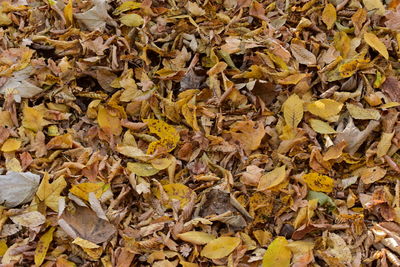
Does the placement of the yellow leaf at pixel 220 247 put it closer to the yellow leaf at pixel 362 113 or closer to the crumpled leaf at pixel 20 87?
the yellow leaf at pixel 362 113

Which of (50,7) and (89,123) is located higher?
(50,7)

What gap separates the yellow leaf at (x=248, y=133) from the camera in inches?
66.2

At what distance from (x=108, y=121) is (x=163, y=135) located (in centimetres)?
21

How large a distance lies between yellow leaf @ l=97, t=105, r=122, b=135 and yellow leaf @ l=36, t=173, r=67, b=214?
0.24 metres

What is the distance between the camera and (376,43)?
73.3 inches

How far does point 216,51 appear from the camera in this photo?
73.4 inches

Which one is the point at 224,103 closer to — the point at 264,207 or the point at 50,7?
the point at 264,207

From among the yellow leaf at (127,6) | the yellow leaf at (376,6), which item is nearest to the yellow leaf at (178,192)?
the yellow leaf at (127,6)

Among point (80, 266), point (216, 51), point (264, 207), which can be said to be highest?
point (216, 51)

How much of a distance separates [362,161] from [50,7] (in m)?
1.34

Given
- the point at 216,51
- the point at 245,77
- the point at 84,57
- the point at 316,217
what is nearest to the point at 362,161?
the point at 316,217

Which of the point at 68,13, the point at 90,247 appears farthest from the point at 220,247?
the point at 68,13

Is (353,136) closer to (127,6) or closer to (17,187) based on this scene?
(127,6)

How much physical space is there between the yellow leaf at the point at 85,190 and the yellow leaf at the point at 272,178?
1.68 feet
